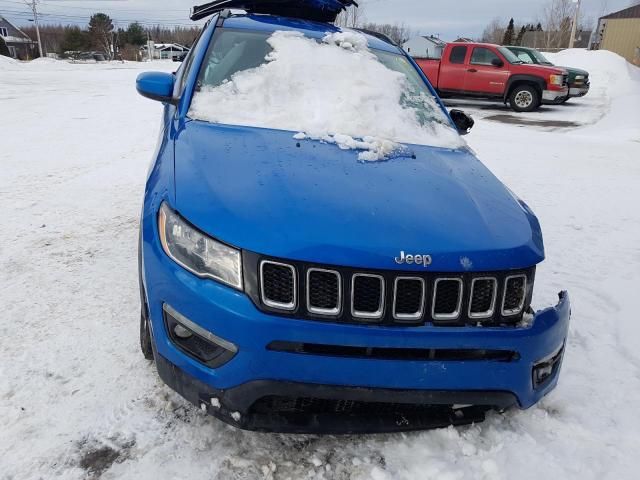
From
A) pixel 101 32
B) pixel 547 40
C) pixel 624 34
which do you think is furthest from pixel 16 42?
pixel 624 34

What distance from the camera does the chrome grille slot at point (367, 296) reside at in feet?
6.01

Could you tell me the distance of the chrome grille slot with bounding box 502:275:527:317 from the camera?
2008mm

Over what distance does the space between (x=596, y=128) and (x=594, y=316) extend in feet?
34.4

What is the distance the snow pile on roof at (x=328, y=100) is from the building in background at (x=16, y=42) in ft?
262

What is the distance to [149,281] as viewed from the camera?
6.74 ft

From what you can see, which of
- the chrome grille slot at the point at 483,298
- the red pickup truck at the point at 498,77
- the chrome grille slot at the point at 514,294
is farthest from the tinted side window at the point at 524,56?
the chrome grille slot at the point at 483,298

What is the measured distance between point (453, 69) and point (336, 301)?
49.0ft

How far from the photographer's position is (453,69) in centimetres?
1532

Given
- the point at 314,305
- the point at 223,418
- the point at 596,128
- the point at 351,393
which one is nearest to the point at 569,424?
the point at 351,393

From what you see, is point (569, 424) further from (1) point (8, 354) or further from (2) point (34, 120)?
(2) point (34, 120)

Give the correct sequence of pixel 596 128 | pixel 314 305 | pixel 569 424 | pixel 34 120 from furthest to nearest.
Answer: pixel 596 128, pixel 34 120, pixel 569 424, pixel 314 305

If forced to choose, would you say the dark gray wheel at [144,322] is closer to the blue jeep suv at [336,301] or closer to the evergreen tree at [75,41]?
the blue jeep suv at [336,301]

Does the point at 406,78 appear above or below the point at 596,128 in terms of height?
above

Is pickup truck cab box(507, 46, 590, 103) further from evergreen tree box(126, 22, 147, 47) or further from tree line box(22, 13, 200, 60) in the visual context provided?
evergreen tree box(126, 22, 147, 47)
